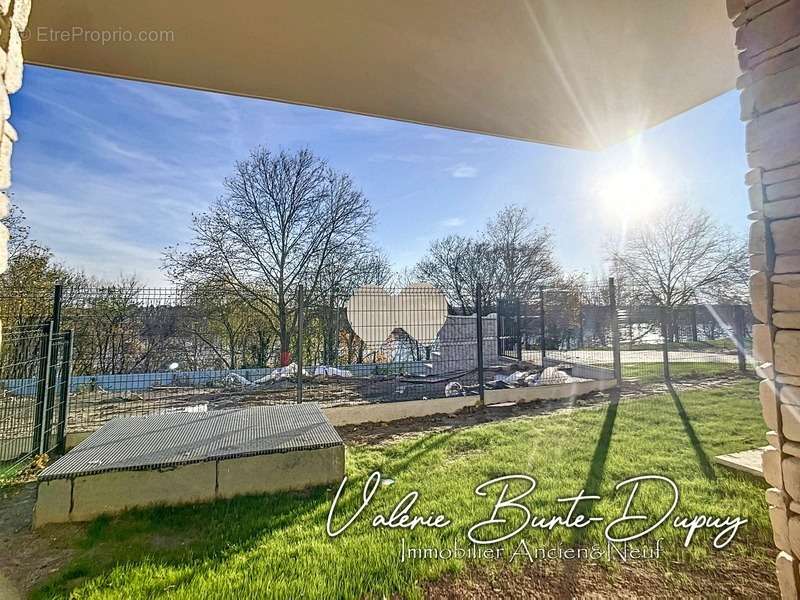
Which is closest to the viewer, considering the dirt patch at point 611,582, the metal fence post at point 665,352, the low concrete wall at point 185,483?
the dirt patch at point 611,582

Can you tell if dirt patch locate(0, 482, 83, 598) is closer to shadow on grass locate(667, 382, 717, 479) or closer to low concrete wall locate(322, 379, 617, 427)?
low concrete wall locate(322, 379, 617, 427)

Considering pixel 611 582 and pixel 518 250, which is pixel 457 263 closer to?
pixel 518 250

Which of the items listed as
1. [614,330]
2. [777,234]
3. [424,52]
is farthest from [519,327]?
[777,234]

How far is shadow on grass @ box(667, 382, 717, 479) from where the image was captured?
2639mm

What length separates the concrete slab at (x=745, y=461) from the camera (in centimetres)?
252

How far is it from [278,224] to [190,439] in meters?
9.10

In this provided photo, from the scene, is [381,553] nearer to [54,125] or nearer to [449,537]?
[449,537]

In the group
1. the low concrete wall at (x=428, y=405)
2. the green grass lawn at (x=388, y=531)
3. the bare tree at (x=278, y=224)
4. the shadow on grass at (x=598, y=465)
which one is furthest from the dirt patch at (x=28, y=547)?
the bare tree at (x=278, y=224)

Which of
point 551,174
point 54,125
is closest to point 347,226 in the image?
point 551,174

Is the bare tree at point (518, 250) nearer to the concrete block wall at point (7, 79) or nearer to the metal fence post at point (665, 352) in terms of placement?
the metal fence post at point (665, 352)

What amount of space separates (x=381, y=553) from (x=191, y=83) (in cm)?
329

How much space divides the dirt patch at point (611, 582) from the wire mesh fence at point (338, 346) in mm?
3431

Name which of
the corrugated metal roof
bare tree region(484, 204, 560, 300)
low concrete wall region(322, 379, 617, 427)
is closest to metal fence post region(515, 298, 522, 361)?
low concrete wall region(322, 379, 617, 427)

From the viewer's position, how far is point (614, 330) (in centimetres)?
640
